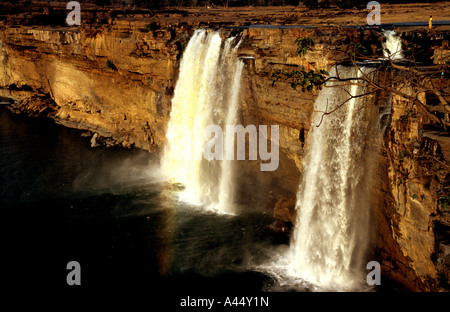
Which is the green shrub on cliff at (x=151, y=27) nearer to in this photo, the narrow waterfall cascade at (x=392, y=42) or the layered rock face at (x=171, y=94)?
the layered rock face at (x=171, y=94)

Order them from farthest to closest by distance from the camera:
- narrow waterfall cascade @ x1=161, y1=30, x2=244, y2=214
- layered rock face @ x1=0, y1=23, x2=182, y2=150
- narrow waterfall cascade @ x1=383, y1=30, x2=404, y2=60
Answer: layered rock face @ x1=0, y1=23, x2=182, y2=150 < narrow waterfall cascade @ x1=161, y1=30, x2=244, y2=214 < narrow waterfall cascade @ x1=383, y1=30, x2=404, y2=60

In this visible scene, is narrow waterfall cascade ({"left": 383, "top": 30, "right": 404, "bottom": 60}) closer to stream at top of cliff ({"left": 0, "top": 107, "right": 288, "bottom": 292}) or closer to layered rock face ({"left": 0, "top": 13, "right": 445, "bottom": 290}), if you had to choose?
layered rock face ({"left": 0, "top": 13, "right": 445, "bottom": 290})

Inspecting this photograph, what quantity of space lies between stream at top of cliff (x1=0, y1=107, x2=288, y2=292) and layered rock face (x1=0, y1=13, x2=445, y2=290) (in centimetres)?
286

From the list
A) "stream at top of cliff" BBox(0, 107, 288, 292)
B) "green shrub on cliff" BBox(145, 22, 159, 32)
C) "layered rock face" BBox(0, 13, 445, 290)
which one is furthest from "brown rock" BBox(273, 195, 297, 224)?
"green shrub on cliff" BBox(145, 22, 159, 32)

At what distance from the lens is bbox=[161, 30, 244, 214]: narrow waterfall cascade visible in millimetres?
17203

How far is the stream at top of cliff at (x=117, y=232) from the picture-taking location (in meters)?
12.8

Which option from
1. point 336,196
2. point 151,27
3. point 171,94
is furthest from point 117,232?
point 151,27

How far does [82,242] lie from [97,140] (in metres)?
11.4

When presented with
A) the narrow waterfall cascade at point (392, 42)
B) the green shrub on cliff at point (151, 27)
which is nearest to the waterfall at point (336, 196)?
the narrow waterfall cascade at point (392, 42)

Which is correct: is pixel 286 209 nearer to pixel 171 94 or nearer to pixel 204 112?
pixel 204 112

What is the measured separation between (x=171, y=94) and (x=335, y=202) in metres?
11.4

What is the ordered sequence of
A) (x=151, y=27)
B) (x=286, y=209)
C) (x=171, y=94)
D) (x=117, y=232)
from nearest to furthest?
(x=117, y=232)
(x=286, y=209)
(x=171, y=94)
(x=151, y=27)

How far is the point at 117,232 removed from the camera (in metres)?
15.3

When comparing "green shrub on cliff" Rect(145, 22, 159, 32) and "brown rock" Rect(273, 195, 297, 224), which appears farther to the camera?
"green shrub on cliff" Rect(145, 22, 159, 32)
